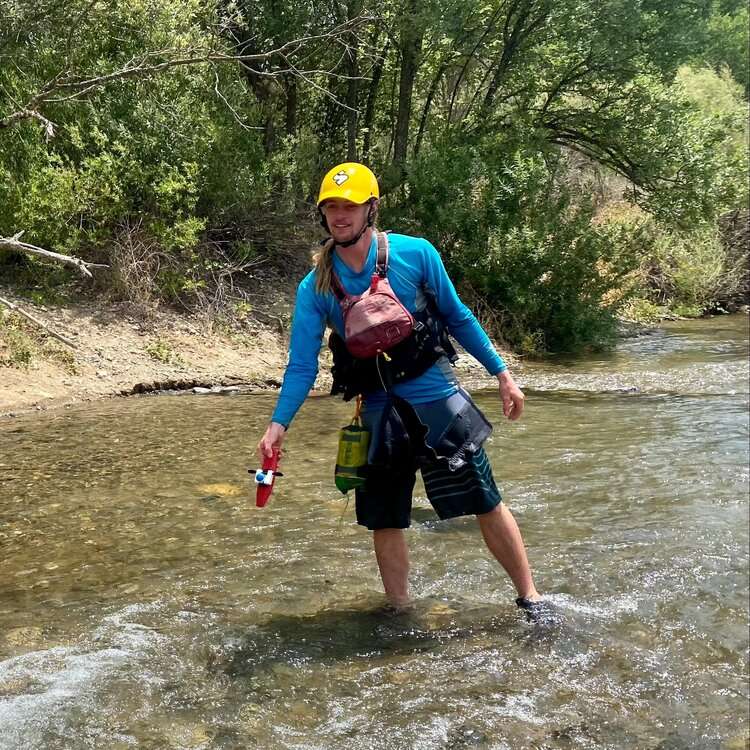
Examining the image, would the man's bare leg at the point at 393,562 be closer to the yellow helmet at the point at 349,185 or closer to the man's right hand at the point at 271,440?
the man's right hand at the point at 271,440

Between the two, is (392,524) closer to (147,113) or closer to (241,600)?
(241,600)

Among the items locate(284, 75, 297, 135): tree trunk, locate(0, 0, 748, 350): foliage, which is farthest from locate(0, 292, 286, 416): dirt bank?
locate(284, 75, 297, 135): tree trunk

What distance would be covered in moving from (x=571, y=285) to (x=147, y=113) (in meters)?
7.52

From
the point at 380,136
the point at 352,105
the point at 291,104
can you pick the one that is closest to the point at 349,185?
the point at 291,104

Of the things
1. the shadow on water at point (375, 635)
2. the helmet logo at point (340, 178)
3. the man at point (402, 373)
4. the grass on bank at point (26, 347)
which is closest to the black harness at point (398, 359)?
the man at point (402, 373)

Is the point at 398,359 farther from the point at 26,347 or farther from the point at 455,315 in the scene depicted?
the point at 26,347

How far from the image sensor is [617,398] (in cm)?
1075

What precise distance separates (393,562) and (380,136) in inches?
571

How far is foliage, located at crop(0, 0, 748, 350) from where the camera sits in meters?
11.8

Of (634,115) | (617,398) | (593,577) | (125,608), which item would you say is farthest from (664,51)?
(125,608)

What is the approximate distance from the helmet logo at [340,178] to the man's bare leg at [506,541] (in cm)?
162

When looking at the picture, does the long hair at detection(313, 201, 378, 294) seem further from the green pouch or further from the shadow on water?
the shadow on water

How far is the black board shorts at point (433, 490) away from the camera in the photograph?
4.04 m

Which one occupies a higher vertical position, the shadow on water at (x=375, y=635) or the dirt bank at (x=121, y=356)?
the dirt bank at (x=121, y=356)
